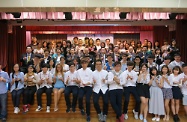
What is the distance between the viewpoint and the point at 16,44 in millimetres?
10797

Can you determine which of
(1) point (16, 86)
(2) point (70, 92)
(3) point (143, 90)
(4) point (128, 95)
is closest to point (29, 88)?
(1) point (16, 86)

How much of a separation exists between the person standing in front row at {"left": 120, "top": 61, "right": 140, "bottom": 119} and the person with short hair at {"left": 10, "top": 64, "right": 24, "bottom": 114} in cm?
231

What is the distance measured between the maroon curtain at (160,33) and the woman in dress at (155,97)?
5.07m

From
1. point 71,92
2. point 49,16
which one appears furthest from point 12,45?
point 71,92

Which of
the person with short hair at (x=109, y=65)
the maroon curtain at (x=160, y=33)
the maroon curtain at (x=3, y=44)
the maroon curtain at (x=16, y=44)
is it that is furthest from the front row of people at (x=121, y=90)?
the maroon curtain at (x=160, y=33)

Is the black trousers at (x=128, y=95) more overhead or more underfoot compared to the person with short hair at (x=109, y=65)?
more underfoot

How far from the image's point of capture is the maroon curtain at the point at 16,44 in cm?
1037

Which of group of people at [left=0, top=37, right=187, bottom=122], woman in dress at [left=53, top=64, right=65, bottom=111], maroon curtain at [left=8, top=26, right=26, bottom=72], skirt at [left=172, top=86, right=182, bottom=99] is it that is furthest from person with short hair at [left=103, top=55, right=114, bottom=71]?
maroon curtain at [left=8, top=26, right=26, bottom=72]

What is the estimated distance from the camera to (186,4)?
587cm

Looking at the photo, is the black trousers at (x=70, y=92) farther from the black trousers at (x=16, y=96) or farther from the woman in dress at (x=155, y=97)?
the woman in dress at (x=155, y=97)

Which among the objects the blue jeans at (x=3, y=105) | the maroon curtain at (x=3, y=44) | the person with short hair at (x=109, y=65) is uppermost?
the maroon curtain at (x=3, y=44)

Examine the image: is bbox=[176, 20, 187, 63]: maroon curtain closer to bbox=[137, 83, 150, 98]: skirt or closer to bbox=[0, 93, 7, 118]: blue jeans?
bbox=[137, 83, 150, 98]: skirt

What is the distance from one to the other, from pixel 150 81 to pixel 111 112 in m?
1.15

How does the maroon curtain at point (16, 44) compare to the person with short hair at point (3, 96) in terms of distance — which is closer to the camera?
the person with short hair at point (3, 96)
